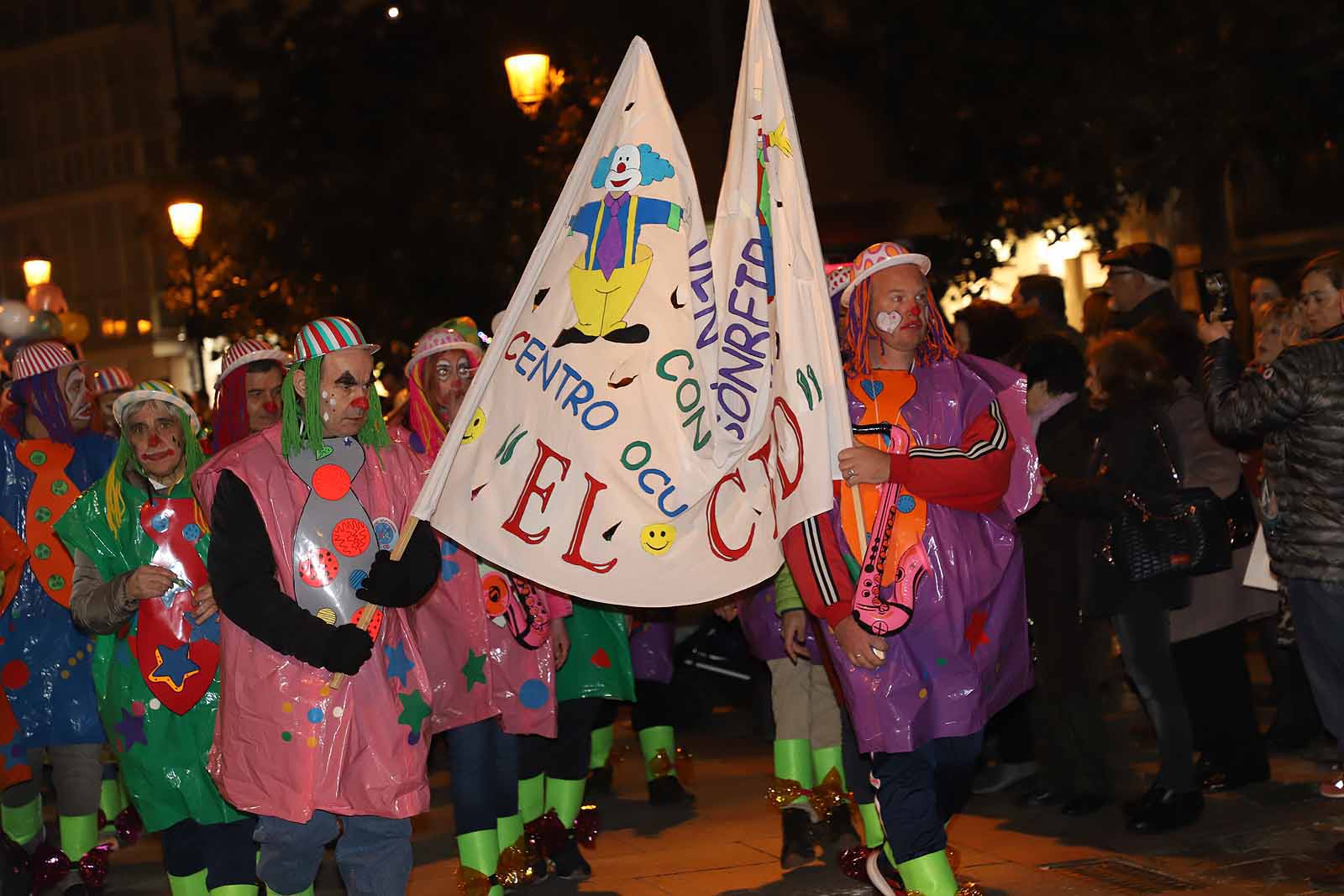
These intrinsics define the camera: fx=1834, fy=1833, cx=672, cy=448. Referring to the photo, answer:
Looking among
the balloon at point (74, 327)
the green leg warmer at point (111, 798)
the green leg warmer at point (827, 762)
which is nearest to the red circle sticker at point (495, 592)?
the green leg warmer at point (827, 762)

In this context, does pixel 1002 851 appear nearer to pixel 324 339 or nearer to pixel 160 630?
pixel 160 630

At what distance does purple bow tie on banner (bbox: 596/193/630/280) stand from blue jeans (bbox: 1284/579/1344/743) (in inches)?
112

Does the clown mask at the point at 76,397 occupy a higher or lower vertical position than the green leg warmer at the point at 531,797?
higher

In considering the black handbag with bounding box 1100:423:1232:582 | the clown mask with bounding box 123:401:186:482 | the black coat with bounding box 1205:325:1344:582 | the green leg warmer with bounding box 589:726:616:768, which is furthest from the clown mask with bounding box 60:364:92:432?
the black coat with bounding box 1205:325:1344:582

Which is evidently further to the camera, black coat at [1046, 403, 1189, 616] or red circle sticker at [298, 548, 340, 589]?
black coat at [1046, 403, 1189, 616]

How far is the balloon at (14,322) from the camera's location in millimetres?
12906

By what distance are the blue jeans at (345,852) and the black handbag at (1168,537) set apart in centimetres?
340

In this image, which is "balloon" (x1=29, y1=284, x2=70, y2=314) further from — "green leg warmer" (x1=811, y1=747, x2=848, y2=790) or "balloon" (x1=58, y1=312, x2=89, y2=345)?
Result: "green leg warmer" (x1=811, y1=747, x2=848, y2=790)

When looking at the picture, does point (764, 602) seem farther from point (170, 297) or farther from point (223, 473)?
point (170, 297)

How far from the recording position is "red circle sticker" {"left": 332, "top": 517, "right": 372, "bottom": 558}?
5.31 meters

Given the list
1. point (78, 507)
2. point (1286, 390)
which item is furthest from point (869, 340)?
point (78, 507)

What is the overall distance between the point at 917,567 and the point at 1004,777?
335 cm

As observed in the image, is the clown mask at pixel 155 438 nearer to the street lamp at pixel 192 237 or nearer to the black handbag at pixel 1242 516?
the black handbag at pixel 1242 516

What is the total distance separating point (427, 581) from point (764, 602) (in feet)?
7.81
